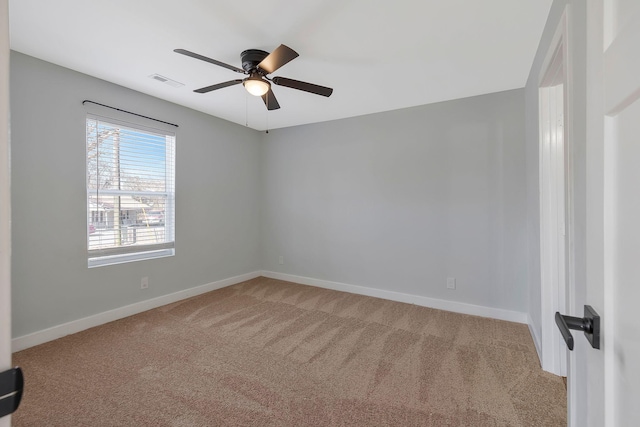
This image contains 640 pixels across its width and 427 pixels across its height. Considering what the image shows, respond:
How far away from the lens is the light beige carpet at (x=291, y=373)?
168 cm

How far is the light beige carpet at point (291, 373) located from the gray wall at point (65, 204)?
36 centimetres

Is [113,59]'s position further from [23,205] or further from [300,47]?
[300,47]

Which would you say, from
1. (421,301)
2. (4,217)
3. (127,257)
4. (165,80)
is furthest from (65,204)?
(421,301)

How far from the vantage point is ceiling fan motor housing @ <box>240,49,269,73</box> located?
2.22 metres

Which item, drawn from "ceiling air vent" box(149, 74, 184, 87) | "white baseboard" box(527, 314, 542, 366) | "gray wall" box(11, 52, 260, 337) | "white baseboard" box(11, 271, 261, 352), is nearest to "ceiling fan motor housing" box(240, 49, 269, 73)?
"ceiling air vent" box(149, 74, 184, 87)

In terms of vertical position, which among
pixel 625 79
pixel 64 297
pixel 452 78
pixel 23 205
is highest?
pixel 452 78

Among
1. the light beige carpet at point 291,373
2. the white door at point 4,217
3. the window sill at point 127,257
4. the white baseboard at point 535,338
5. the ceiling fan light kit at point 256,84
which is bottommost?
the light beige carpet at point 291,373

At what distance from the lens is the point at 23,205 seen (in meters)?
2.39

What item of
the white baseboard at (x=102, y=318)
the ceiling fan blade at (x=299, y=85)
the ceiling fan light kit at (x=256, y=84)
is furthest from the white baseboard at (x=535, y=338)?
the white baseboard at (x=102, y=318)

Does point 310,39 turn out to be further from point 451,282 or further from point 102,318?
point 102,318

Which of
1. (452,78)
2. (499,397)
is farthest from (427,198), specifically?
(499,397)

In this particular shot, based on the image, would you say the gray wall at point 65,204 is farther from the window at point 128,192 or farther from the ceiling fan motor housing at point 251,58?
the ceiling fan motor housing at point 251,58

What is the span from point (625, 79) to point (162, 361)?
2.90m

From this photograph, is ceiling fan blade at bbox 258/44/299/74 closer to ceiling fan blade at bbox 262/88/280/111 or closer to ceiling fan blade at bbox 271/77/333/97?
ceiling fan blade at bbox 271/77/333/97
